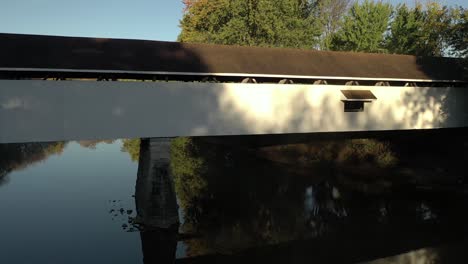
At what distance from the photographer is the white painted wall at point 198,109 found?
10484 millimetres

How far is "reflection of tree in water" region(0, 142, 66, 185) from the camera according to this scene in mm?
26297

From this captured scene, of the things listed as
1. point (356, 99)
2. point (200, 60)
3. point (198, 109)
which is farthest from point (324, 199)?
point (200, 60)

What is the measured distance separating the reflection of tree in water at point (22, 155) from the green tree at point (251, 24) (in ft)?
57.5

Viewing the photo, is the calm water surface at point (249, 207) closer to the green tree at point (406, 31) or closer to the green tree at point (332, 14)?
the green tree at point (406, 31)

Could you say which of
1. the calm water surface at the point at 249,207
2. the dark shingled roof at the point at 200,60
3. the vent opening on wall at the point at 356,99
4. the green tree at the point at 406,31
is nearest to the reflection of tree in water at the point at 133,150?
the calm water surface at the point at 249,207

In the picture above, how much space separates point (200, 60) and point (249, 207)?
679 cm

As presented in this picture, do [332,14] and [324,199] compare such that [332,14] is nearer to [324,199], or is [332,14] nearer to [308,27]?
[308,27]

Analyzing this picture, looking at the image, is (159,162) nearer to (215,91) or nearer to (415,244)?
(215,91)

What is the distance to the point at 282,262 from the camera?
1082 cm

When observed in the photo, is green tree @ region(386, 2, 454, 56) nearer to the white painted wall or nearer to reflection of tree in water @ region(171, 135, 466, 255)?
reflection of tree in water @ region(171, 135, 466, 255)

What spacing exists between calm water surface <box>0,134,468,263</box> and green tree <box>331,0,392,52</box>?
12.9 meters

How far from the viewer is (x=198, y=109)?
1244 centimetres

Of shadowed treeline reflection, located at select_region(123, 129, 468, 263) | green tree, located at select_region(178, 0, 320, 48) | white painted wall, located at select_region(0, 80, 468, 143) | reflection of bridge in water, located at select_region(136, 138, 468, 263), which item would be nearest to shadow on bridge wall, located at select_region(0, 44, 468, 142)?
white painted wall, located at select_region(0, 80, 468, 143)

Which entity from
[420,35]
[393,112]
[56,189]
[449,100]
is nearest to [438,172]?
[449,100]
